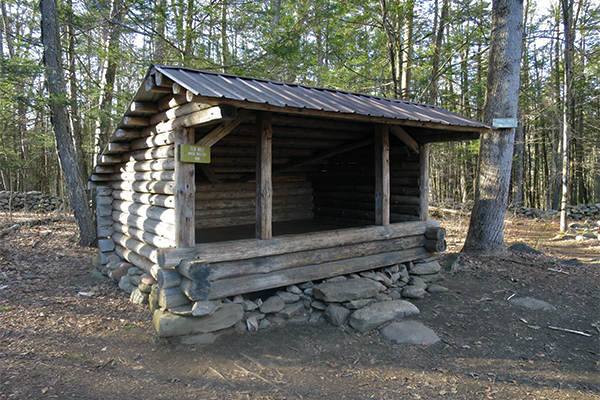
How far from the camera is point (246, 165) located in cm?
804

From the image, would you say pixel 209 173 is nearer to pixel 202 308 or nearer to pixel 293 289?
pixel 293 289

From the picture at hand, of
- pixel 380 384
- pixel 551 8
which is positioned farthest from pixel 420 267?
pixel 551 8

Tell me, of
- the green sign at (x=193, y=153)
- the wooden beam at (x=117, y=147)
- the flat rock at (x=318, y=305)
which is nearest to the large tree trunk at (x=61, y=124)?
the wooden beam at (x=117, y=147)

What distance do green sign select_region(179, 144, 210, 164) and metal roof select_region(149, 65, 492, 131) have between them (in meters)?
0.81

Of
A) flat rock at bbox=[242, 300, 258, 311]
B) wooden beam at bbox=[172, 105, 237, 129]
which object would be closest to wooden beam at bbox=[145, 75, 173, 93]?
wooden beam at bbox=[172, 105, 237, 129]

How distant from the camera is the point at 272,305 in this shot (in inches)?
206

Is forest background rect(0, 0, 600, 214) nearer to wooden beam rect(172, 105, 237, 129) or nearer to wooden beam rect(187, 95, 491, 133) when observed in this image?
wooden beam rect(187, 95, 491, 133)

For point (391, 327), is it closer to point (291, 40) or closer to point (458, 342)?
point (458, 342)

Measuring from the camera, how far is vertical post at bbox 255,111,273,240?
510 cm

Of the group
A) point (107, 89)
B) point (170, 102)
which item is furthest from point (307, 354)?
point (107, 89)

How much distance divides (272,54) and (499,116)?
22.4 feet

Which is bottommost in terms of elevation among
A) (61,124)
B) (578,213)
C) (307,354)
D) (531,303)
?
(307,354)

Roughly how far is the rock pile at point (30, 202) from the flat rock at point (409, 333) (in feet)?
53.5

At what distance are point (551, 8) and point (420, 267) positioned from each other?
1651 centimetres
